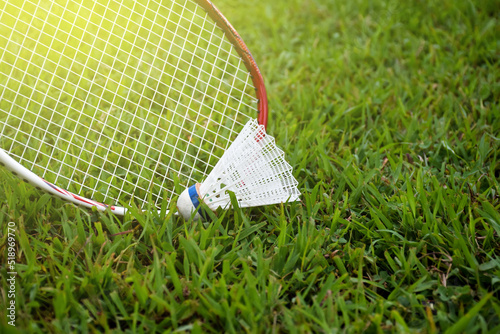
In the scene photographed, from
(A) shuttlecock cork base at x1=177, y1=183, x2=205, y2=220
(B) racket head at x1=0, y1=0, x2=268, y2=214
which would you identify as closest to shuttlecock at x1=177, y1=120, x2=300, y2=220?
(A) shuttlecock cork base at x1=177, y1=183, x2=205, y2=220

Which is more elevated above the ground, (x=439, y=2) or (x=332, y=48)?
(x=439, y=2)

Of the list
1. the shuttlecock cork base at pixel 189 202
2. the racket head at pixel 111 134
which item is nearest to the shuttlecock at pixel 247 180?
the shuttlecock cork base at pixel 189 202

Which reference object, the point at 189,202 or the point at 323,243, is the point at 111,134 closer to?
the point at 189,202

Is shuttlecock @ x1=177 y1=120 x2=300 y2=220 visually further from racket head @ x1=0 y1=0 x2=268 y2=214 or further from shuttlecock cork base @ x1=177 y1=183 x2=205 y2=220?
racket head @ x1=0 y1=0 x2=268 y2=214

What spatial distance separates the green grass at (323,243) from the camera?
5.26ft

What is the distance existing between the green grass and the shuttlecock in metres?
0.08

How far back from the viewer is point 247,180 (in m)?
2.02

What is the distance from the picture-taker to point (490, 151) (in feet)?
7.92

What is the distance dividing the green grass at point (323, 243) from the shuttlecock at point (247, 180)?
81 mm

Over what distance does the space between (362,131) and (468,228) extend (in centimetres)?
97

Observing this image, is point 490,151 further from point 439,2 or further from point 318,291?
point 439,2

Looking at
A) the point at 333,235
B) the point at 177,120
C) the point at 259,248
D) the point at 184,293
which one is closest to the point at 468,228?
the point at 333,235

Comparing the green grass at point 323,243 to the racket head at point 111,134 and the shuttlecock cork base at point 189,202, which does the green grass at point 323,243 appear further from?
the racket head at point 111,134

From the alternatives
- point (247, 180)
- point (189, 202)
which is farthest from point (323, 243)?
point (189, 202)
